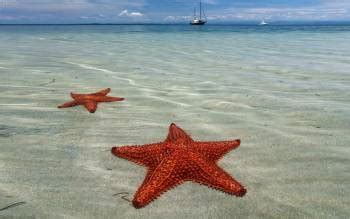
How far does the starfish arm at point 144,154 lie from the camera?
2484mm

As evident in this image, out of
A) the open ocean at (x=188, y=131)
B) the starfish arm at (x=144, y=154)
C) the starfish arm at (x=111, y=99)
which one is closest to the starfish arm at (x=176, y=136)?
the starfish arm at (x=144, y=154)

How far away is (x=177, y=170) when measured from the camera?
7.57 ft

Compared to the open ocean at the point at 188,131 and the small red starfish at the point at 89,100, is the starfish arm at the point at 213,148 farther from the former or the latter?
the small red starfish at the point at 89,100

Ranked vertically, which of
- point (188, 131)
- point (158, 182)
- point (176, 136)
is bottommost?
point (188, 131)

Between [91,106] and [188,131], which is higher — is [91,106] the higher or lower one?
the higher one

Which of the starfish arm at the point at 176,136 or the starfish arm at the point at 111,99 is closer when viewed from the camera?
the starfish arm at the point at 176,136

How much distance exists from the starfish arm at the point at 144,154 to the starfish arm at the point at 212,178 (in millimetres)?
258

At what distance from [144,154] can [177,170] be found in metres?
0.39

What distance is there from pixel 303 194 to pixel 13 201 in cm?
197

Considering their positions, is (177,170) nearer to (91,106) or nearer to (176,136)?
(176,136)

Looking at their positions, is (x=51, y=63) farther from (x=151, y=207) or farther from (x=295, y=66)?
(x=151, y=207)

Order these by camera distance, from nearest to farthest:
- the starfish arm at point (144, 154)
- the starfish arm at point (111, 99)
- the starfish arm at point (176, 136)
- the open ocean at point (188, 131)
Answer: the open ocean at point (188, 131), the starfish arm at point (144, 154), the starfish arm at point (176, 136), the starfish arm at point (111, 99)

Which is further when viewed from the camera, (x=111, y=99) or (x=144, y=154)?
(x=111, y=99)

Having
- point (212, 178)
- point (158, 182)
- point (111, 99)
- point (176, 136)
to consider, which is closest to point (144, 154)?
point (176, 136)
